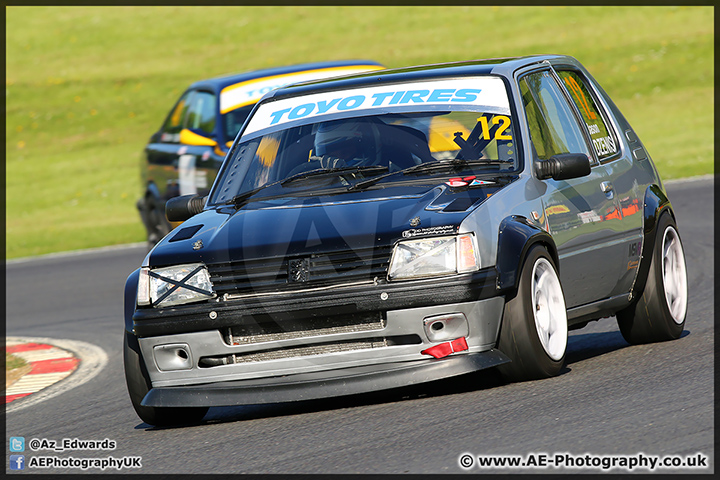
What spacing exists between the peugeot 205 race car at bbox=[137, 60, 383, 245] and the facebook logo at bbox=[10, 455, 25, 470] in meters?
6.68

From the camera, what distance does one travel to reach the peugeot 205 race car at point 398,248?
566cm

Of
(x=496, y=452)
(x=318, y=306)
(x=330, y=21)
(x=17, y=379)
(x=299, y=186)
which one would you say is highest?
(x=330, y=21)

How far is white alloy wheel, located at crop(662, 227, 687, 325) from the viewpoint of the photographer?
7480mm

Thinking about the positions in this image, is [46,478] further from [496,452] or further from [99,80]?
[99,80]

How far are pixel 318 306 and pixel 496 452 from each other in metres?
1.32

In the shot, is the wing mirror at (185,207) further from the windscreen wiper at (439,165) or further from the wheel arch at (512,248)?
the wheel arch at (512,248)

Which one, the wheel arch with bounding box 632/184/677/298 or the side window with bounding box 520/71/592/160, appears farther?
the wheel arch with bounding box 632/184/677/298

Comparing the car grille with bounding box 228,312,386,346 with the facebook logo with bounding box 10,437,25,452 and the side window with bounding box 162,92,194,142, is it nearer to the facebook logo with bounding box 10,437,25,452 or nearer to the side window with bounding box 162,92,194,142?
the facebook logo with bounding box 10,437,25,452

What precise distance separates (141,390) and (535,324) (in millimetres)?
2103

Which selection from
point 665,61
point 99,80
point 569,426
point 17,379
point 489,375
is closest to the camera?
point 569,426

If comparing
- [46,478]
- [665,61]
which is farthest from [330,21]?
[46,478]

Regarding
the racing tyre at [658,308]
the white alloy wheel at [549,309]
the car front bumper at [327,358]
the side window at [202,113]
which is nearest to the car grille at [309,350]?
the car front bumper at [327,358]

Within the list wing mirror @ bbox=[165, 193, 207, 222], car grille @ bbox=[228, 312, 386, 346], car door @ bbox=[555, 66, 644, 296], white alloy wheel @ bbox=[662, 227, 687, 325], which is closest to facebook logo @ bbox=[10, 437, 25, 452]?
car grille @ bbox=[228, 312, 386, 346]

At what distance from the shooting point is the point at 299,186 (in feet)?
22.0
